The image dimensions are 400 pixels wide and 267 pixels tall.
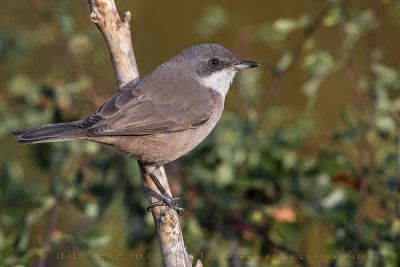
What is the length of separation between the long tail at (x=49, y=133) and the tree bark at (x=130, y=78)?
452 millimetres

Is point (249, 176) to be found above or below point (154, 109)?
below

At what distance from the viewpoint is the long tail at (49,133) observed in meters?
3.16

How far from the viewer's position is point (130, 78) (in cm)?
352

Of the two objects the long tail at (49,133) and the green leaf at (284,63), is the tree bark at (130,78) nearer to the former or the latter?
the long tail at (49,133)

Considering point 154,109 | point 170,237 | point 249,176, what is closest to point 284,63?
point 249,176

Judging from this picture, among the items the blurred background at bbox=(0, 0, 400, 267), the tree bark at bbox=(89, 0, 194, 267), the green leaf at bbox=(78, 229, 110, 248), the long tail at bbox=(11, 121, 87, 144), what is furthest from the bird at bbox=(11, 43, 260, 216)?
the green leaf at bbox=(78, 229, 110, 248)

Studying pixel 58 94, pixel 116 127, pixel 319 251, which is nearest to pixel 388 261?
pixel 319 251

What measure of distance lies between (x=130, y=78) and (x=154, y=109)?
276mm

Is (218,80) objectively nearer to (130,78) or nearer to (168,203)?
(130,78)

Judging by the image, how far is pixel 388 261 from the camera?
319 cm

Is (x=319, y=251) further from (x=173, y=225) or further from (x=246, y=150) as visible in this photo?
(x=173, y=225)

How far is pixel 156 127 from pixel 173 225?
81 cm

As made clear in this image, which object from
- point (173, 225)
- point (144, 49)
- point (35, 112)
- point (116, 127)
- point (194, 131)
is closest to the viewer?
point (173, 225)

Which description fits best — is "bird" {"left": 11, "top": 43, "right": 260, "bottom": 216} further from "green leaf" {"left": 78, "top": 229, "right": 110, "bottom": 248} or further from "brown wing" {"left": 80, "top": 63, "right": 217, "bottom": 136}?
"green leaf" {"left": 78, "top": 229, "right": 110, "bottom": 248}
